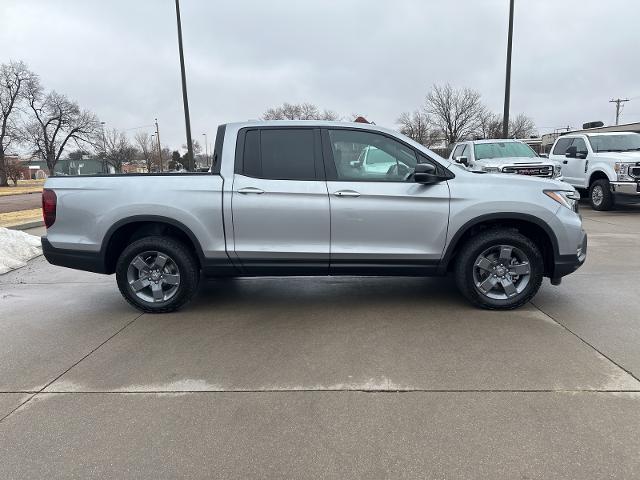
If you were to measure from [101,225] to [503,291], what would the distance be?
4.07 metres

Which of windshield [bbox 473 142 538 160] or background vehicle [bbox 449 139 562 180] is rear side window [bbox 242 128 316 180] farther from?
windshield [bbox 473 142 538 160]

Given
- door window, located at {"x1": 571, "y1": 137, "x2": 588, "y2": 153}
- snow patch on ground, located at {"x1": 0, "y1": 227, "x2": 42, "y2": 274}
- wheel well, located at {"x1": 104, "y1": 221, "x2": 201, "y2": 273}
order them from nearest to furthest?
wheel well, located at {"x1": 104, "y1": 221, "x2": 201, "y2": 273} → snow patch on ground, located at {"x1": 0, "y1": 227, "x2": 42, "y2": 274} → door window, located at {"x1": 571, "y1": 137, "x2": 588, "y2": 153}

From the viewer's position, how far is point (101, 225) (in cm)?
459

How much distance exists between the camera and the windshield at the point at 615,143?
12680 mm

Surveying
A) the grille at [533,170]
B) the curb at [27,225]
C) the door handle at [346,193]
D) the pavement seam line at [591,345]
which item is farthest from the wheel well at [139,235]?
the grille at [533,170]

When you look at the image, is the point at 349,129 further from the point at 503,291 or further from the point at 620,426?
the point at 620,426

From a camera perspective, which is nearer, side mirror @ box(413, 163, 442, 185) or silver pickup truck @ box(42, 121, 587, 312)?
side mirror @ box(413, 163, 442, 185)

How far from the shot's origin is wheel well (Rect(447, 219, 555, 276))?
4.61 meters

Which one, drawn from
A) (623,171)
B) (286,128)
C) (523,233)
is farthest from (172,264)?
(623,171)

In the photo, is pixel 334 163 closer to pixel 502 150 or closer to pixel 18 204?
pixel 502 150

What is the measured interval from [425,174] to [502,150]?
949cm

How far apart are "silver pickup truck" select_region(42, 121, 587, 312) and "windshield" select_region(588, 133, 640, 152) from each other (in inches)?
396

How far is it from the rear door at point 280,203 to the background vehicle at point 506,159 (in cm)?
759

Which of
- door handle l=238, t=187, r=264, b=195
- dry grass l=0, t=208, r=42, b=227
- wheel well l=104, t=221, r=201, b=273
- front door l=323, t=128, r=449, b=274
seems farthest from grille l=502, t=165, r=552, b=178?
dry grass l=0, t=208, r=42, b=227
